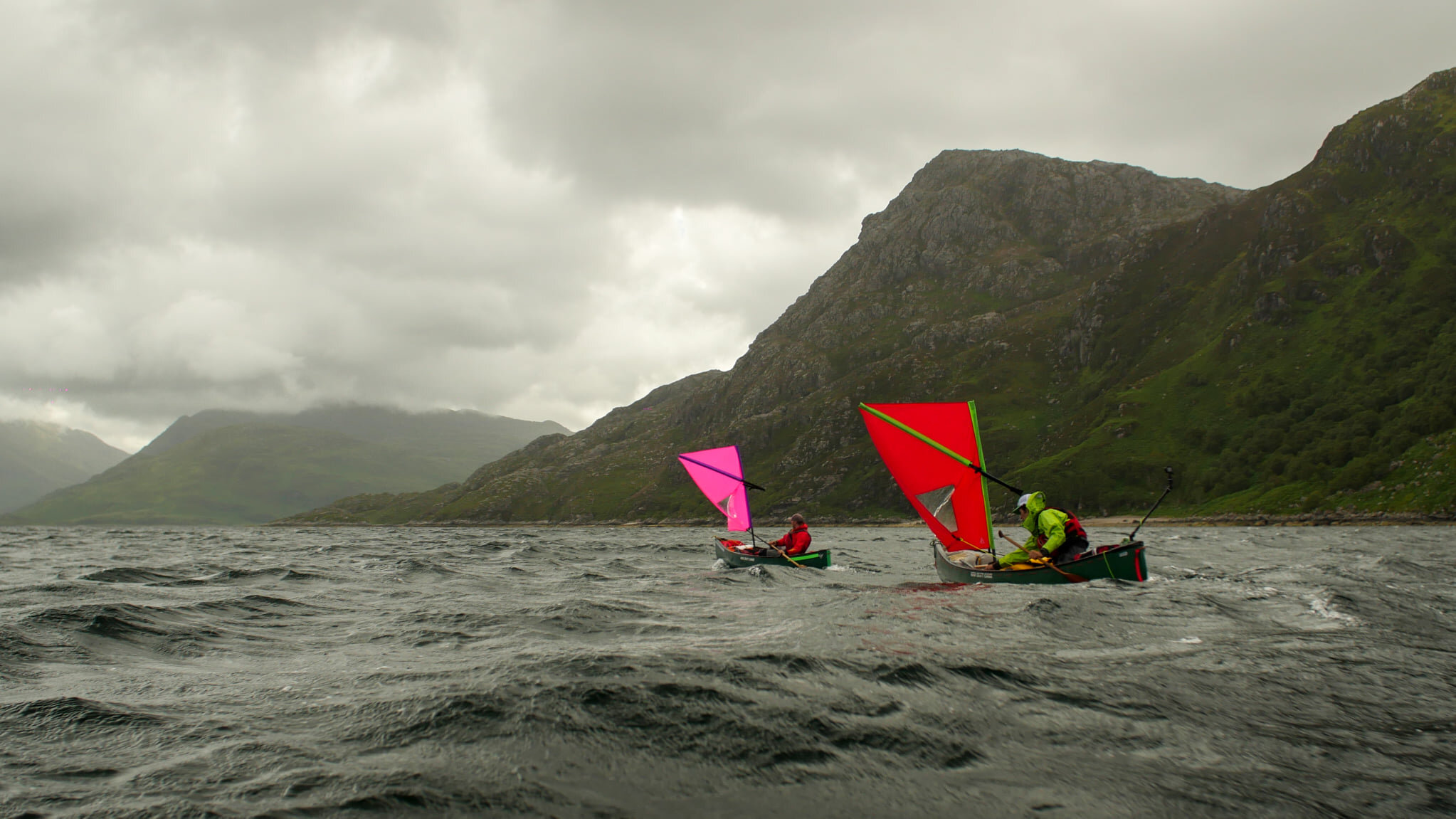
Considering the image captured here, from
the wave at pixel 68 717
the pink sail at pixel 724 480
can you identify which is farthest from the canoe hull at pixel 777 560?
the wave at pixel 68 717

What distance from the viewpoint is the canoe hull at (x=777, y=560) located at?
38719 mm

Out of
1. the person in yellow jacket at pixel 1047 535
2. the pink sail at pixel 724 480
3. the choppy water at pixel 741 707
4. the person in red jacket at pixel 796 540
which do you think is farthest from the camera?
the pink sail at pixel 724 480

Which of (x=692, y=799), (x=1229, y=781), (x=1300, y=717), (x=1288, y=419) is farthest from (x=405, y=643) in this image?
(x=1288, y=419)

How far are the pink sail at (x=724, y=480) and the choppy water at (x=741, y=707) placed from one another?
24246 mm

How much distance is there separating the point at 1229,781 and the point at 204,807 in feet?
34.8

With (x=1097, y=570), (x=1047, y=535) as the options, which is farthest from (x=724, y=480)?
(x=1097, y=570)

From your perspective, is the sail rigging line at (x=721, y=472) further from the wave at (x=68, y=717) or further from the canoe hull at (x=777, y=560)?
the wave at (x=68, y=717)

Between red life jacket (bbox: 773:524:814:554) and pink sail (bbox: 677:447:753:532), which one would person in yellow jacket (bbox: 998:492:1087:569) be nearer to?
red life jacket (bbox: 773:524:814:554)

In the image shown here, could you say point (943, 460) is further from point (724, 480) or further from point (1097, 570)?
point (724, 480)

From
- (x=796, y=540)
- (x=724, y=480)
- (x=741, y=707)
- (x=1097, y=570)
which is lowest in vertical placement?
(x=1097, y=570)

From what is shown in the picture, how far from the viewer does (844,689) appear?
1155 centimetres

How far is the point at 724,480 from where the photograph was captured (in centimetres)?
4938

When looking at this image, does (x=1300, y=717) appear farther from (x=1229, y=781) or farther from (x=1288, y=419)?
(x=1288, y=419)

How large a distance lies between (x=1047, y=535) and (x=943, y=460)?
5.61m
